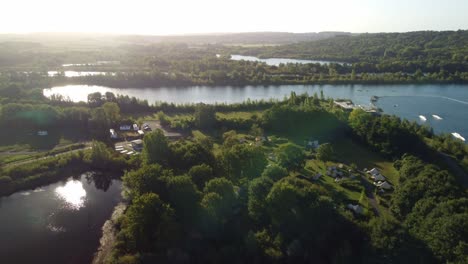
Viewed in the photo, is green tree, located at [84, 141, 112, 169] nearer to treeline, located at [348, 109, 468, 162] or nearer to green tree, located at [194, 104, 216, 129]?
green tree, located at [194, 104, 216, 129]

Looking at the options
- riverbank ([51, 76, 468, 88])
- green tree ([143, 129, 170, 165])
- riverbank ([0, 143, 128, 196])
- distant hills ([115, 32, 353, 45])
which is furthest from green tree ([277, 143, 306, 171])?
distant hills ([115, 32, 353, 45])

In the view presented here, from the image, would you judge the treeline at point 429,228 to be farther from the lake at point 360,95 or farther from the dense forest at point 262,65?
the dense forest at point 262,65

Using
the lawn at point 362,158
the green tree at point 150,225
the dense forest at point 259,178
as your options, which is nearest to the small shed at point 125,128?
the dense forest at point 259,178

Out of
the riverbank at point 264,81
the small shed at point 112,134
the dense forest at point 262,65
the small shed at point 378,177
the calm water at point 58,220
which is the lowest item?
the calm water at point 58,220

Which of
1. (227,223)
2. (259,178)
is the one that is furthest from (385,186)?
(227,223)

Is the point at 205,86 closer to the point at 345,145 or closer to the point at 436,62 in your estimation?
the point at 345,145
